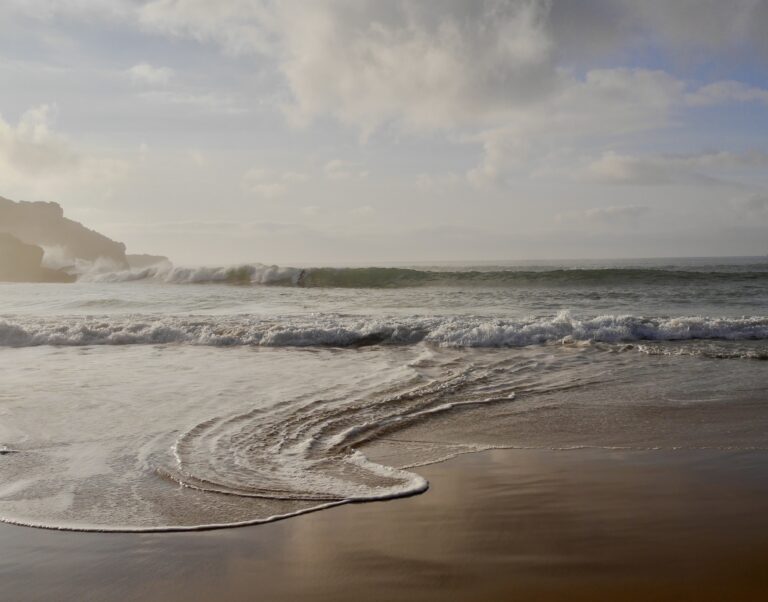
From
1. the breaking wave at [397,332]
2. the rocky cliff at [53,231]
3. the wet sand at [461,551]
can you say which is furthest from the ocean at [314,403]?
the rocky cliff at [53,231]

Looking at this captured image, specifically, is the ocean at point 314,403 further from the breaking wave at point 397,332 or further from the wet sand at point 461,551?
the wet sand at point 461,551

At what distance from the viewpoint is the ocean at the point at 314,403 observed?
3.88 metres

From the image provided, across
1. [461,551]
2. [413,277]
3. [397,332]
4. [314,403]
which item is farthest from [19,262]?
[461,551]

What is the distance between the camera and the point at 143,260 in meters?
131

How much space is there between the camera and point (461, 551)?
295cm

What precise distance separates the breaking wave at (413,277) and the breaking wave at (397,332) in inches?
608

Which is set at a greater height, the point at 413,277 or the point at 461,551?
the point at 413,277

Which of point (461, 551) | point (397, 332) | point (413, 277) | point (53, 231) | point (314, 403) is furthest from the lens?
point (53, 231)

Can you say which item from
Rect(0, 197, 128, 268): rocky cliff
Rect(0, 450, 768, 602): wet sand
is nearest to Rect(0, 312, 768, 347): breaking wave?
Rect(0, 450, 768, 602): wet sand

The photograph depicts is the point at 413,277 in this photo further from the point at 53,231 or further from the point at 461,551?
the point at 53,231

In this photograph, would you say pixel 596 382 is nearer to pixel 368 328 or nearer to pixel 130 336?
pixel 368 328

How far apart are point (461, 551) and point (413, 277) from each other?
2893 centimetres

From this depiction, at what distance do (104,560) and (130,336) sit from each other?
10585 mm

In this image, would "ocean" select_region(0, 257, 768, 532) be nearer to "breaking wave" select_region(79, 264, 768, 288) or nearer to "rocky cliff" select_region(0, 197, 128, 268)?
"breaking wave" select_region(79, 264, 768, 288)
